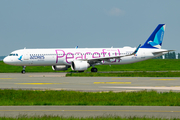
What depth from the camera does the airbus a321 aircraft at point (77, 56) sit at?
4797 cm

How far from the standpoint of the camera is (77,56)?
4991 cm

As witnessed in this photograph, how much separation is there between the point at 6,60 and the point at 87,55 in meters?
13.2

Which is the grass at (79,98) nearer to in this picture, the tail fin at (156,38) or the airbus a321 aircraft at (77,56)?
the airbus a321 aircraft at (77,56)

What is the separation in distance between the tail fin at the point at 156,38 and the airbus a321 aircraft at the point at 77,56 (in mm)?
408

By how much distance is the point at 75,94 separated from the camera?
20.3 metres

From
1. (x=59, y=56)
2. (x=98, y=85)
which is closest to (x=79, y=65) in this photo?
(x=59, y=56)

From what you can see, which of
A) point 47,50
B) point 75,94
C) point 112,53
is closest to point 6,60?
point 47,50

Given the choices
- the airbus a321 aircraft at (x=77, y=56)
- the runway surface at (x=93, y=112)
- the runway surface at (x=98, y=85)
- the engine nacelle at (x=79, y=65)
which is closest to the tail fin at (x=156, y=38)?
the airbus a321 aircraft at (x=77, y=56)

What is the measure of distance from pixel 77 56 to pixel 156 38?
15616 mm

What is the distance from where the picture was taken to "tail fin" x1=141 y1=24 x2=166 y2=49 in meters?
54.5

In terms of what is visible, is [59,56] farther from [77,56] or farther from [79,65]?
[79,65]

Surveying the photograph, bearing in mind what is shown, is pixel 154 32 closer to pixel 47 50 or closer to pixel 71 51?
pixel 71 51

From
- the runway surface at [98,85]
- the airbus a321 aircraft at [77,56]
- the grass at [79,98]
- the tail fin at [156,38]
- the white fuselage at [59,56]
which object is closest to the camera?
the grass at [79,98]

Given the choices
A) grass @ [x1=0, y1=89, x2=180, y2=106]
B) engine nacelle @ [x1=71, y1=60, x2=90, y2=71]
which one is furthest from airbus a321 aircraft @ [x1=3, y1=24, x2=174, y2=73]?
grass @ [x1=0, y1=89, x2=180, y2=106]
